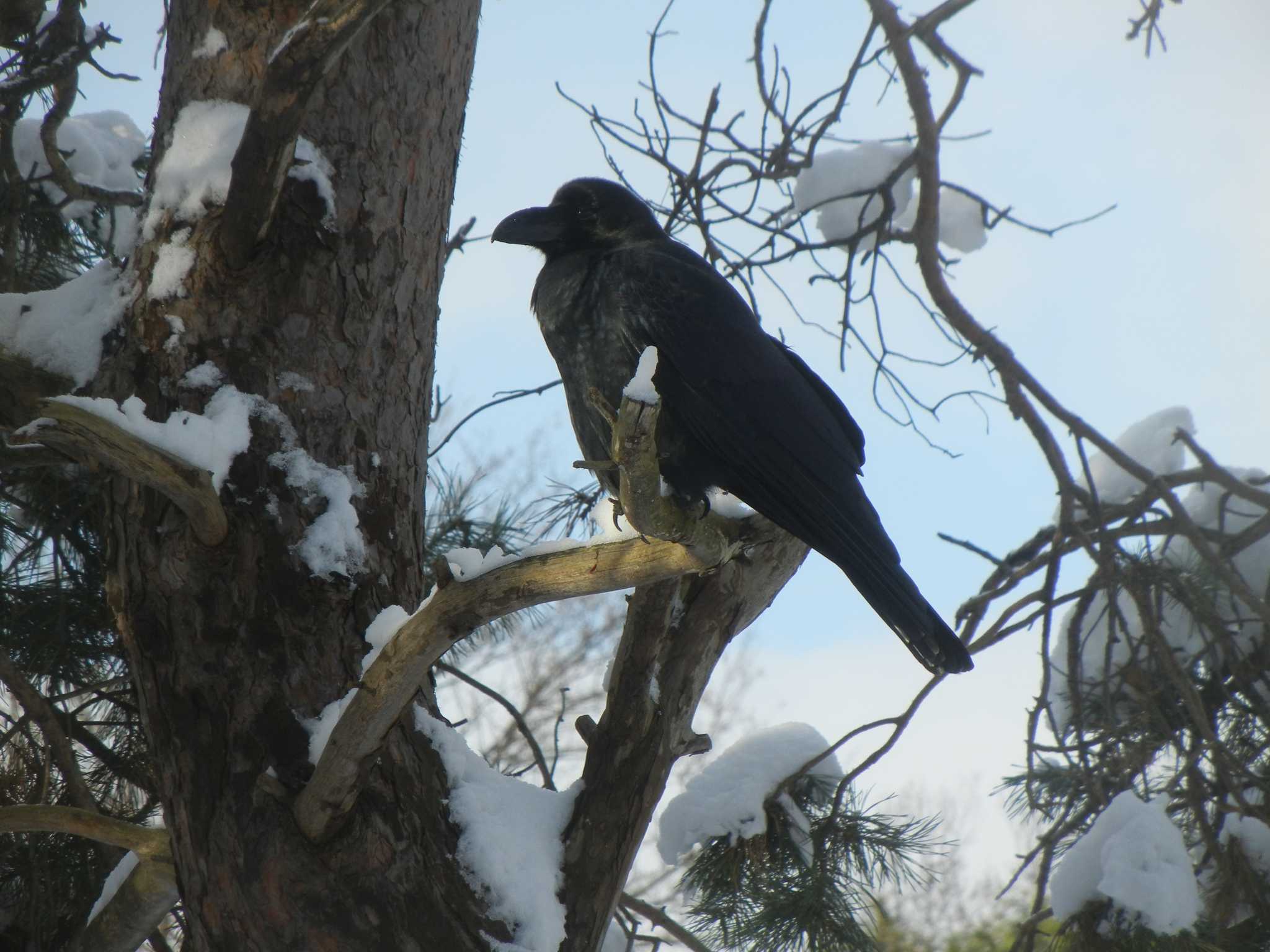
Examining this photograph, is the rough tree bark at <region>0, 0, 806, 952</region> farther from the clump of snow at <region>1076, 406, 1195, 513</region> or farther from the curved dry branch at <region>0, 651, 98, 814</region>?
the clump of snow at <region>1076, 406, 1195, 513</region>

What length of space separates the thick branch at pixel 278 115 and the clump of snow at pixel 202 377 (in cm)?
21

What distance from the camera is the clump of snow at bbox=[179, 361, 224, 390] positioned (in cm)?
194

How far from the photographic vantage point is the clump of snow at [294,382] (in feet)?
6.48

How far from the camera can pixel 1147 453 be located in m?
3.69

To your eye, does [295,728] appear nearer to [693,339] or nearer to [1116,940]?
[693,339]

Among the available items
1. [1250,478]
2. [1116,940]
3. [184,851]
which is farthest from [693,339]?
[1250,478]

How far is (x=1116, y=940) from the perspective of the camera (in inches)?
99.8

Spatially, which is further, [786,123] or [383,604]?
[786,123]

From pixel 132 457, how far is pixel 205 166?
76cm

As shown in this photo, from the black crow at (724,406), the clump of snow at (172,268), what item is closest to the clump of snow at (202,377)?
the clump of snow at (172,268)

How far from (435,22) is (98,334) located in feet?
3.34

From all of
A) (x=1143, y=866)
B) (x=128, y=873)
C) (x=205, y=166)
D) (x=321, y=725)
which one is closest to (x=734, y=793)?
(x=1143, y=866)

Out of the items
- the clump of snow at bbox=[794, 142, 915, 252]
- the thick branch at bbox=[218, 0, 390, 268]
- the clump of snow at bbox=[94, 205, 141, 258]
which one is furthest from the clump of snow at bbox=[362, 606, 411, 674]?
the clump of snow at bbox=[794, 142, 915, 252]

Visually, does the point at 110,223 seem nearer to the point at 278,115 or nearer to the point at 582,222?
the point at 582,222
